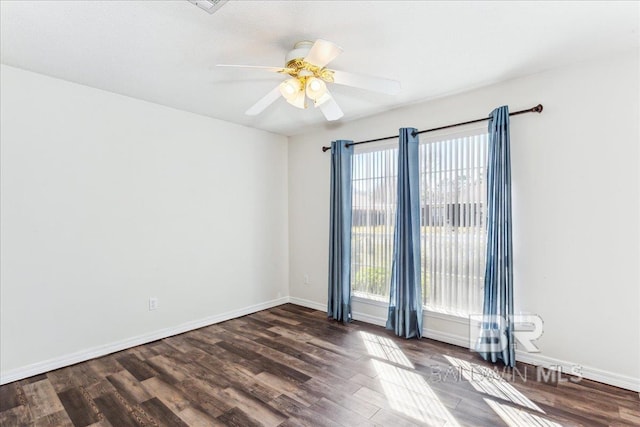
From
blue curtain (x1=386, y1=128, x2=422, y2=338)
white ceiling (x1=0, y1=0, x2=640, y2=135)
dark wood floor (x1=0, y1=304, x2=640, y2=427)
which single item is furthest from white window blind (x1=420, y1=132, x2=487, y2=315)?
white ceiling (x1=0, y1=0, x2=640, y2=135)

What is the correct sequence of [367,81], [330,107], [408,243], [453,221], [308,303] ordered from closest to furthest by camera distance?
[367,81]
[330,107]
[453,221]
[408,243]
[308,303]

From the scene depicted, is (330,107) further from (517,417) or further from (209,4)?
(517,417)

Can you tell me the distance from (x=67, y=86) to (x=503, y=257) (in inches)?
158

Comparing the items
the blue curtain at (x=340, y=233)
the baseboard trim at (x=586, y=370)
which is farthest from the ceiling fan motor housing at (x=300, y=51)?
the baseboard trim at (x=586, y=370)

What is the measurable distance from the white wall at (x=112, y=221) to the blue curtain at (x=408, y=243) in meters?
1.95

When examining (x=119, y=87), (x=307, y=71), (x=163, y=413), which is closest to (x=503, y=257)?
(x=307, y=71)

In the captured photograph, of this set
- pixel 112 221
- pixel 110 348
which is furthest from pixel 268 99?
pixel 110 348

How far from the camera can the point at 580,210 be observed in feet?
8.06

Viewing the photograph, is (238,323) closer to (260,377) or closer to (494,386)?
(260,377)

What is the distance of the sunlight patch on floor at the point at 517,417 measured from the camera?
1.93 metres

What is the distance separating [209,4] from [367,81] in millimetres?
1025

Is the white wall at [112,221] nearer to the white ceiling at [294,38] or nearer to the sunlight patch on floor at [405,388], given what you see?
the white ceiling at [294,38]

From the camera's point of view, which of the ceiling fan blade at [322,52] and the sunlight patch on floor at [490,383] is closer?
the ceiling fan blade at [322,52]

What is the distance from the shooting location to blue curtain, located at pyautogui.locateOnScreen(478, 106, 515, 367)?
8.67ft
